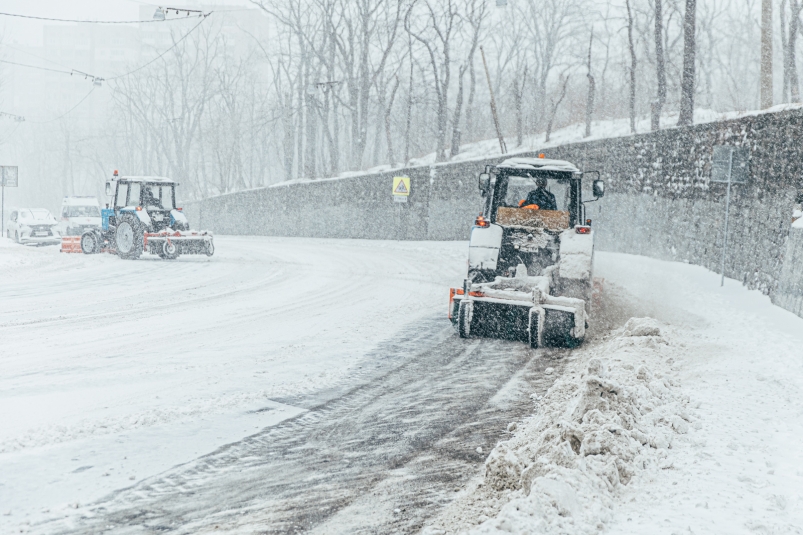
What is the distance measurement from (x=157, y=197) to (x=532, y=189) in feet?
46.6

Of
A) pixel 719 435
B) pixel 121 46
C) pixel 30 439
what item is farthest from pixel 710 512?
pixel 121 46

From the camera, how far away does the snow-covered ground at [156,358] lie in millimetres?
4781

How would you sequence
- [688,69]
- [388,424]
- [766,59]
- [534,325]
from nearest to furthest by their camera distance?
[388,424], [534,325], [688,69], [766,59]

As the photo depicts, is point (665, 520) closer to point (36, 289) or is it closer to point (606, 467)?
point (606, 467)

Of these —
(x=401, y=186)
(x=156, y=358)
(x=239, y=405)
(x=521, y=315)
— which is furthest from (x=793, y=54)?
(x=239, y=405)

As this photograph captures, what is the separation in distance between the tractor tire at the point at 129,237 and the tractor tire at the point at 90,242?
5.62ft

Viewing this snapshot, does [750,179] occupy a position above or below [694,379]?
above

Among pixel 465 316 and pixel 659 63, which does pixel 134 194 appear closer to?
pixel 465 316

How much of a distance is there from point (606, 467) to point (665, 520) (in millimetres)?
539

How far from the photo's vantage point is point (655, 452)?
471 centimetres

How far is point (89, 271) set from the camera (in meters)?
17.6

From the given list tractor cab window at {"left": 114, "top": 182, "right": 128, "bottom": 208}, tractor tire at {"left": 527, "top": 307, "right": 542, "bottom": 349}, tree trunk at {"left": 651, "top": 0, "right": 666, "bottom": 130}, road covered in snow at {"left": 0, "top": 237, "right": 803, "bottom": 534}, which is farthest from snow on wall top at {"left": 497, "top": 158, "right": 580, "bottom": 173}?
tree trunk at {"left": 651, "top": 0, "right": 666, "bottom": 130}

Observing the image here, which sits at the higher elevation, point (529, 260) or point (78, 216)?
point (78, 216)

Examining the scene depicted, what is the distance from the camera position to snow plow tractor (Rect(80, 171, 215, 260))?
819 inches
